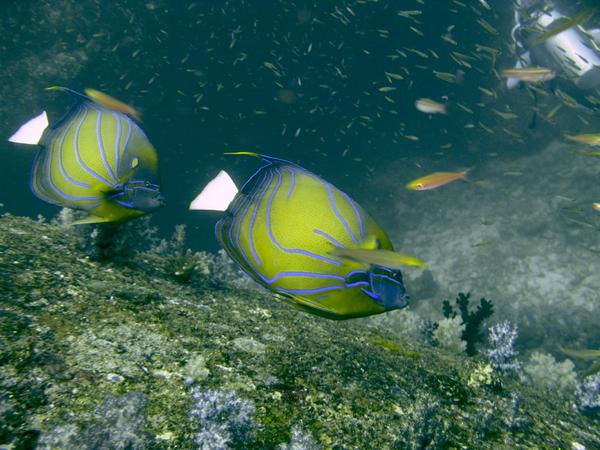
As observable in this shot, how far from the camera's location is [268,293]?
4.67m

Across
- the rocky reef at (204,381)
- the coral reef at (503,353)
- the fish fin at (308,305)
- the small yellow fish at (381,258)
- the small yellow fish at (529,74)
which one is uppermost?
the small yellow fish at (529,74)

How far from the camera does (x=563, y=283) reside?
9344mm

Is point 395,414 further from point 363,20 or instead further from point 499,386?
point 363,20

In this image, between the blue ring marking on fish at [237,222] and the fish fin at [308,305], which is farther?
the blue ring marking on fish at [237,222]

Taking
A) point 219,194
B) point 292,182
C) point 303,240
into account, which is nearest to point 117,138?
point 219,194

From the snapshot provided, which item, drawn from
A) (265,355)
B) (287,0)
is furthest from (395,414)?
(287,0)

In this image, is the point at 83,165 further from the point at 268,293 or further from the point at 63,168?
the point at 268,293

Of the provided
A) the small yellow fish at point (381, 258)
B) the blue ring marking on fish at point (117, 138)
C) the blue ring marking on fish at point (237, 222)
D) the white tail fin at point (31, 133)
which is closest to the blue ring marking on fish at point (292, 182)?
the blue ring marking on fish at point (237, 222)

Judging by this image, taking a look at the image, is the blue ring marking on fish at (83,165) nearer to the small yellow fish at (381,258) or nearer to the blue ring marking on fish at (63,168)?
the blue ring marking on fish at (63,168)

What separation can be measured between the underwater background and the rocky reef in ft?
0.04

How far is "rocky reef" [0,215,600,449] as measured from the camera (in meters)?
1.44

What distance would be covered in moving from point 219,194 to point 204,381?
3.07ft

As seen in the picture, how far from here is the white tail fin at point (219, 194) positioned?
148cm

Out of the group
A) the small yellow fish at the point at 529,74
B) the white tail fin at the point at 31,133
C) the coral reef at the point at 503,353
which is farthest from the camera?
the small yellow fish at the point at 529,74
